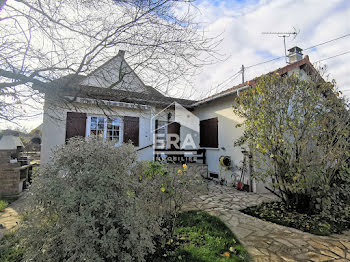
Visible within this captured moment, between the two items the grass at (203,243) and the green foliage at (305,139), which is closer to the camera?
the grass at (203,243)

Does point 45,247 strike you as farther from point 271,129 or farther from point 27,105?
point 271,129

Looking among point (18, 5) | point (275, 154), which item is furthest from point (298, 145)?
point (18, 5)

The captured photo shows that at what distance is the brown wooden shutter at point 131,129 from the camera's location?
9203 mm

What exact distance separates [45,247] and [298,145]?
588 cm

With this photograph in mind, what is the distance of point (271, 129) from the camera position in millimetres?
5137

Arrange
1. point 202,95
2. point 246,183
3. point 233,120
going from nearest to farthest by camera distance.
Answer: point 202,95 < point 246,183 < point 233,120

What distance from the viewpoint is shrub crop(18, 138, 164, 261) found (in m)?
2.15

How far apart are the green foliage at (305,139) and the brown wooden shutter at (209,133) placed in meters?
4.21

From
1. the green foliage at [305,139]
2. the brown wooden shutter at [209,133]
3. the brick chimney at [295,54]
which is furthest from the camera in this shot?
the brown wooden shutter at [209,133]

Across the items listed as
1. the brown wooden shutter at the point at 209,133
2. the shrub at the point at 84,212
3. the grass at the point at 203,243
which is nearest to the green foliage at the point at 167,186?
the grass at the point at 203,243

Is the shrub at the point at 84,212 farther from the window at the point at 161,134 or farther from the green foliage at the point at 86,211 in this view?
the window at the point at 161,134

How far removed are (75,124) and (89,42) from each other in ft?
18.3

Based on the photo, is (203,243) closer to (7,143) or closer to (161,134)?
(161,134)

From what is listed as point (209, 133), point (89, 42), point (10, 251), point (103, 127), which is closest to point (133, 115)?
point (103, 127)
